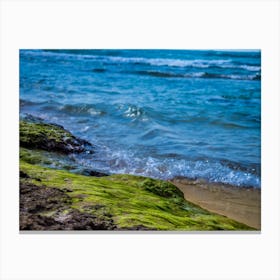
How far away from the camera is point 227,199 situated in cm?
393

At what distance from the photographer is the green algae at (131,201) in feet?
12.6

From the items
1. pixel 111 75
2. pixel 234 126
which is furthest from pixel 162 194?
pixel 111 75

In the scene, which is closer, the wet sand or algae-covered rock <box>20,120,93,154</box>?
the wet sand

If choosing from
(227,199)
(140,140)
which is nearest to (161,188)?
(140,140)

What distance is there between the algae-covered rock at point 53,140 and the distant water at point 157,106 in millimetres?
71

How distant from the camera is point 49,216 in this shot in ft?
12.4

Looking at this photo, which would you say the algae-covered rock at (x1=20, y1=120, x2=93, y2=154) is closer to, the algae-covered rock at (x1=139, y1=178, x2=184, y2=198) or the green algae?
the green algae

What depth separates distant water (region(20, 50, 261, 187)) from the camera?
4.02m

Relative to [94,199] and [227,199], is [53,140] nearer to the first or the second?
[94,199]

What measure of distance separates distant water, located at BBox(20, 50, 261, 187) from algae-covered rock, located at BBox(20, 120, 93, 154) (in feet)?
0.23

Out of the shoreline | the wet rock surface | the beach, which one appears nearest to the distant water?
the beach

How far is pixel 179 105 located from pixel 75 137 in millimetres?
1011
